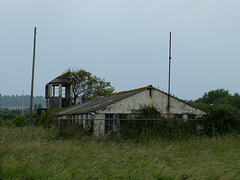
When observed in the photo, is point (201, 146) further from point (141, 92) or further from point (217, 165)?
point (141, 92)

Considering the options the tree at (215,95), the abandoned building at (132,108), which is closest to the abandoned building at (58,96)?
the abandoned building at (132,108)

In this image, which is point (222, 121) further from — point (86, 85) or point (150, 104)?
point (86, 85)

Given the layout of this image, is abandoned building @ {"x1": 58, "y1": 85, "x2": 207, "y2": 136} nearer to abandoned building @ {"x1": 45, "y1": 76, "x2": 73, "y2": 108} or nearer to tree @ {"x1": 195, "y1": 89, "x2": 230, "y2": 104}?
abandoned building @ {"x1": 45, "y1": 76, "x2": 73, "y2": 108}

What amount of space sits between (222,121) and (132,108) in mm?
5675

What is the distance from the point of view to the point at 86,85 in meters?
52.9

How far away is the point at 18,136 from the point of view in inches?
563

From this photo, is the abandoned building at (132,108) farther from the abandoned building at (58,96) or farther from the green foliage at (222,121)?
the abandoned building at (58,96)

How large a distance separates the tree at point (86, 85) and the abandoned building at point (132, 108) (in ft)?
105

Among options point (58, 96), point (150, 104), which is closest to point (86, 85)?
point (58, 96)

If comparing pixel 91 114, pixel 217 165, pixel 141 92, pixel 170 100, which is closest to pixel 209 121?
pixel 170 100

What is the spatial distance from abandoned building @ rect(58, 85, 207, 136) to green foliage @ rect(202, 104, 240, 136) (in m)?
0.76

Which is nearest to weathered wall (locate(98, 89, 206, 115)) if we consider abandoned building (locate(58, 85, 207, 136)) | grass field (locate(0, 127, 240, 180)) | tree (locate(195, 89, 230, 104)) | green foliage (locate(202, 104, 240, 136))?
abandoned building (locate(58, 85, 207, 136))

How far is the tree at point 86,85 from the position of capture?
5212 cm

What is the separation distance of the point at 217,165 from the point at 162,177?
2547 mm
